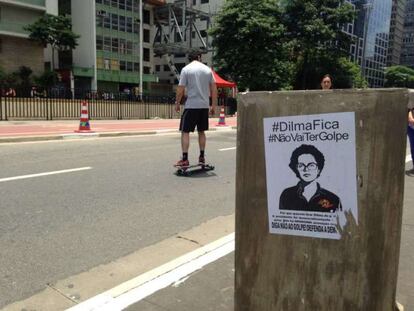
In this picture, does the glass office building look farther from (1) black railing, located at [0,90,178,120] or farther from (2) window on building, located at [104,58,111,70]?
(1) black railing, located at [0,90,178,120]

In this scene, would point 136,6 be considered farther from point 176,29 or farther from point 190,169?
point 190,169

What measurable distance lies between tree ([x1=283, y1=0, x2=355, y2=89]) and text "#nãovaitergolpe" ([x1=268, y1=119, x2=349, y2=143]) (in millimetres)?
41765

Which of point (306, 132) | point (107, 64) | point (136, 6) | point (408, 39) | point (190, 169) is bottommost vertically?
point (190, 169)

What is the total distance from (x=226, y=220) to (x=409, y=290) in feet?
7.36

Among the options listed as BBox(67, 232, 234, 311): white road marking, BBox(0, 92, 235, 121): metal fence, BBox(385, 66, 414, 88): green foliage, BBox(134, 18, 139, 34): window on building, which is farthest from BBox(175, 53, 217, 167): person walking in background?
BBox(385, 66, 414, 88): green foliage

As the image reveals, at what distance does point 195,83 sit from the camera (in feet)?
24.4

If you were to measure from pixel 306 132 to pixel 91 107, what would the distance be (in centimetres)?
2250

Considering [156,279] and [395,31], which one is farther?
[395,31]

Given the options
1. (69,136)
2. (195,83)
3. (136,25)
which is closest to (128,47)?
(136,25)

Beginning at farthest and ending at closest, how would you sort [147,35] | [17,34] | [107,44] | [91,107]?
[147,35] < [107,44] < [17,34] < [91,107]

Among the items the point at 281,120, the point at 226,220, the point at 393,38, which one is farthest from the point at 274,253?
Result: the point at 393,38

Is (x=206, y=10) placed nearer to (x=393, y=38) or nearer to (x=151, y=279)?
(x=393, y=38)

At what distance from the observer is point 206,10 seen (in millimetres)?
75188

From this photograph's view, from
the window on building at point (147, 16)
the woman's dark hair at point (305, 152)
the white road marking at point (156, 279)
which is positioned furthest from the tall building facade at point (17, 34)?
the woman's dark hair at point (305, 152)
